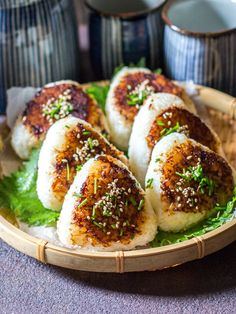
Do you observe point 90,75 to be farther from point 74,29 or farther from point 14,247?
point 14,247

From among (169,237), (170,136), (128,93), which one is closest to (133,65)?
(128,93)

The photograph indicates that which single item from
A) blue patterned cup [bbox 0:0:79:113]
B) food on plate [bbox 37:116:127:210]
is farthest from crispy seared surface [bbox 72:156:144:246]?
blue patterned cup [bbox 0:0:79:113]

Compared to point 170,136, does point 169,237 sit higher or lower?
lower

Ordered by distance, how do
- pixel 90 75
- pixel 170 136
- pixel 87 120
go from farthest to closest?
pixel 90 75 < pixel 87 120 < pixel 170 136

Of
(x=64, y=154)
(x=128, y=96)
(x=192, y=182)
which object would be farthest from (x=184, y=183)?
(x=128, y=96)

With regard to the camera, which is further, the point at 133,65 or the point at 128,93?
the point at 133,65

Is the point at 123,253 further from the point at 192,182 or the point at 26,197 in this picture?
the point at 26,197

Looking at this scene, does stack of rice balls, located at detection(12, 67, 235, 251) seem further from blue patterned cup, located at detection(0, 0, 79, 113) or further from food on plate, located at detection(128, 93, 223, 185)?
blue patterned cup, located at detection(0, 0, 79, 113)

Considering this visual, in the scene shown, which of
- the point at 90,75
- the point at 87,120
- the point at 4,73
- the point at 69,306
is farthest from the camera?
the point at 90,75

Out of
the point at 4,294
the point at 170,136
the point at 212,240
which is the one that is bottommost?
the point at 4,294
